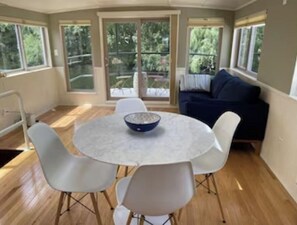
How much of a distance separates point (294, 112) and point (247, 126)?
27.5 inches

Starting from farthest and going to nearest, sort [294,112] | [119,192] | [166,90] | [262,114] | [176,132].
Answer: [166,90] < [262,114] < [294,112] < [176,132] < [119,192]

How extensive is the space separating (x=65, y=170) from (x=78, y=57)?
12.8 ft

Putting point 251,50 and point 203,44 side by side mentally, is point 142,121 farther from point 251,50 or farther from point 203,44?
point 203,44

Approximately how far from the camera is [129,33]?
485 cm

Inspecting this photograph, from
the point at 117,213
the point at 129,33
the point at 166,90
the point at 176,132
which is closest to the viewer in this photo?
the point at 176,132

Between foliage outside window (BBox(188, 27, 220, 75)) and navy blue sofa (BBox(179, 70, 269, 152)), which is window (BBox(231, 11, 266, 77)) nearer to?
foliage outside window (BBox(188, 27, 220, 75))

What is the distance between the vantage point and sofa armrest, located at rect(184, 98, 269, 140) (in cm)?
282

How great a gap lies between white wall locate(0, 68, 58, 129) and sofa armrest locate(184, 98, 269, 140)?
2917 mm

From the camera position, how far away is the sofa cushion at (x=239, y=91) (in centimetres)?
286

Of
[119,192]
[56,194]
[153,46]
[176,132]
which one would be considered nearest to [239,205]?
[176,132]

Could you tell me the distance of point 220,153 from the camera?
1918mm

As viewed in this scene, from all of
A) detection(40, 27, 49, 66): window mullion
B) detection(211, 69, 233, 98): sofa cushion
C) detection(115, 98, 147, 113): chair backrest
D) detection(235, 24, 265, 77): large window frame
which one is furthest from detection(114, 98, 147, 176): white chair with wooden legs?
detection(40, 27, 49, 66): window mullion

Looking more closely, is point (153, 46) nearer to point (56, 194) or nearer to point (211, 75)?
point (211, 75)

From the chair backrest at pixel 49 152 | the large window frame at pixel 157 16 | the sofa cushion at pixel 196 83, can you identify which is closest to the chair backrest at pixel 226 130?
the chair backrest at pixel 49 152
